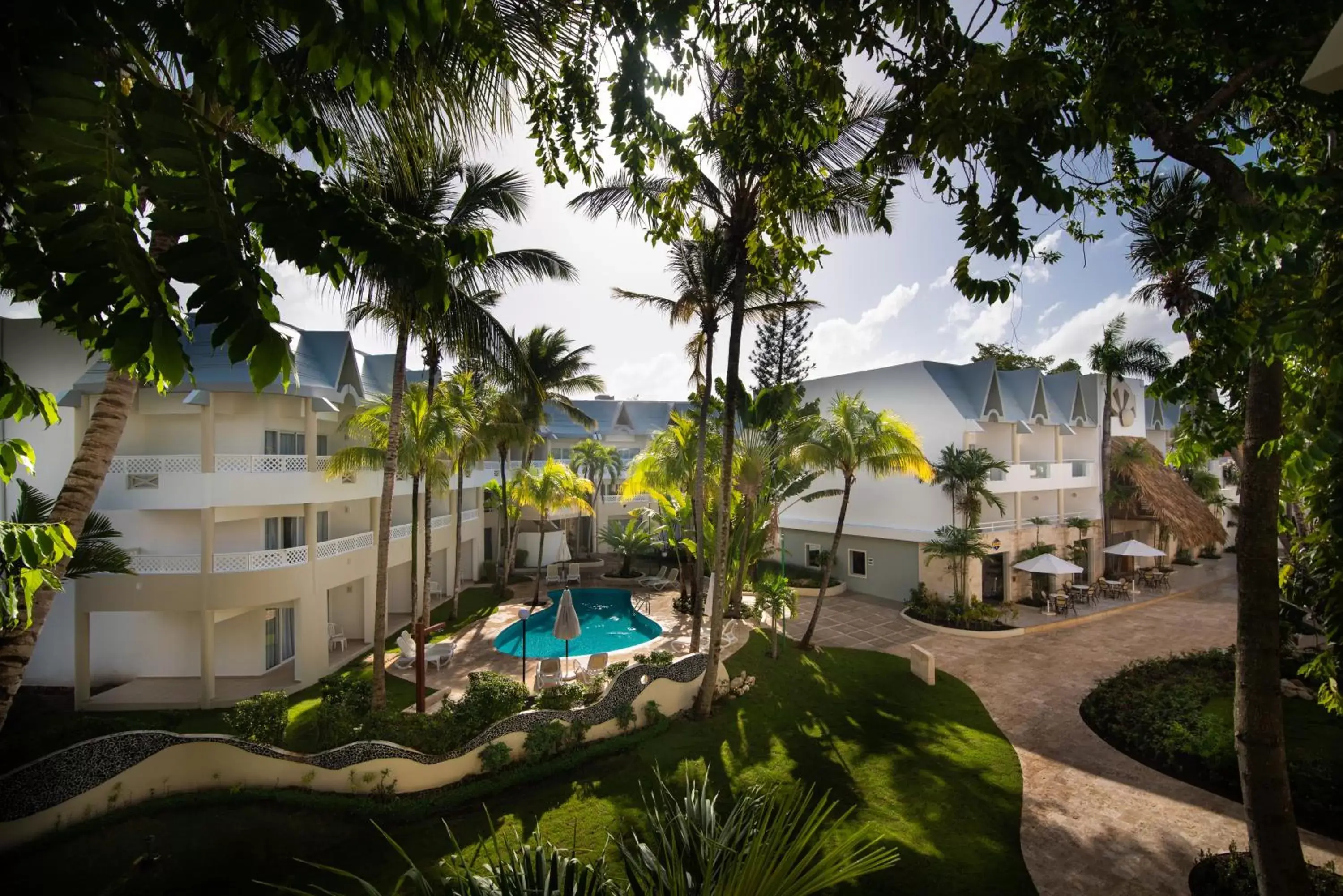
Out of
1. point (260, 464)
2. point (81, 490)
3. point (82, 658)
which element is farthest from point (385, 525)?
point (82, 658)

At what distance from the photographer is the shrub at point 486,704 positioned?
10.2 metres

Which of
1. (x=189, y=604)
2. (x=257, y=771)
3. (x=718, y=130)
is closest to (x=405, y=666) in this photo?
(x=189, y=604)

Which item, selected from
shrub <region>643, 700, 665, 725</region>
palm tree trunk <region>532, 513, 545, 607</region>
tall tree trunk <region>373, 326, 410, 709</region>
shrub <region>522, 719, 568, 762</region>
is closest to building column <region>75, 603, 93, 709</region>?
tall tree trunk <region>373, 326, 410, 709</region>

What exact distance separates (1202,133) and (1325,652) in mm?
4839

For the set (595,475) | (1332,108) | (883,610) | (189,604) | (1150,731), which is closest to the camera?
(1332,108)

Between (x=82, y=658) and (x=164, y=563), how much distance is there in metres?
2.79

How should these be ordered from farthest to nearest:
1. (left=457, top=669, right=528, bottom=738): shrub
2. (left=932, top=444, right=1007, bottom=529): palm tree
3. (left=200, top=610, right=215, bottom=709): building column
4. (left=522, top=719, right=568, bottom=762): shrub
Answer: (left=932, top=444, right=1007, bottom=529): palm tree
(left=200, top=610, right=215, bottom=709): building column
(left=457, top=669, right=528, bottom=738): shrub
(left=522, top=719, right=568, bottom=762): shrub

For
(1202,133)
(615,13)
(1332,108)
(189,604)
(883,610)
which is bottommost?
(883,610)

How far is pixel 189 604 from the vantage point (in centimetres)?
1351

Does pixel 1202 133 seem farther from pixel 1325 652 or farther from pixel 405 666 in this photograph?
pixel 405 666

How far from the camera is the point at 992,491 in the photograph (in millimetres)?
22609

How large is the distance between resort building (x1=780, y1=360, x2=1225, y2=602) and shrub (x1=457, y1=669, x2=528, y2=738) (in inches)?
538

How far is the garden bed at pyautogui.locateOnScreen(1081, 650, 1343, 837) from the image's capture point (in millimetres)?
8945

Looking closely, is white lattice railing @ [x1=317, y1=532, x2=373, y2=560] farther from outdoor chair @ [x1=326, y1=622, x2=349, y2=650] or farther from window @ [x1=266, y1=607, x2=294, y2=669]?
outdoor chair @ [x1=326, y1=622, x2=349, y2=650]
